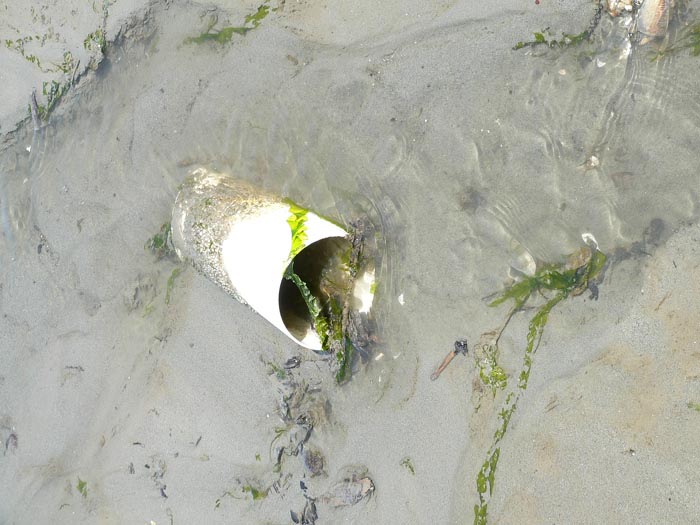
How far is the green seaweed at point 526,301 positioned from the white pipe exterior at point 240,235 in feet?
4.17

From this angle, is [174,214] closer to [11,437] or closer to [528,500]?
[11,437]

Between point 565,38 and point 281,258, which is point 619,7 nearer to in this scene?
point 565,38

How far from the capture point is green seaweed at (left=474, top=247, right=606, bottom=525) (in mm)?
3639

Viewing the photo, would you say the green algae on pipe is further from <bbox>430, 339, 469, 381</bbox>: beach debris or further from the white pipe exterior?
<bbox>430, 339, 469, 381</bbox>: beach debris

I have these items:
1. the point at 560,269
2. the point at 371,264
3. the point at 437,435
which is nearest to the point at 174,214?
the point at 371,264

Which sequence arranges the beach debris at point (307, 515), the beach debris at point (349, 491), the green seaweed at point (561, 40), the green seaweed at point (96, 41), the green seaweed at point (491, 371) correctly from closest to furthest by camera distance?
1. the green seaweed at point (561, 40)
2. the green seaweed at point (491, 371)
3. the beach debris at point (349, 491)
4. the beach debris at point (307, 515)
5. the green seaweed at point (96, 41)

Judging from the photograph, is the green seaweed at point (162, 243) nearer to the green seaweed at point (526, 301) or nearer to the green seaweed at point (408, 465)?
the green seaweed at point (408, 465)

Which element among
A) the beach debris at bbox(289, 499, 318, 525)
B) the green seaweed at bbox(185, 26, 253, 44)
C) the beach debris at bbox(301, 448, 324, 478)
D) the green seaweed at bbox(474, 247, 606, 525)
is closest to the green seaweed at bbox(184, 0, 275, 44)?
the green seaweed at bbox(185, 26, 253, 44)

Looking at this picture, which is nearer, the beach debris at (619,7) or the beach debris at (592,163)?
the beach debris at (619,7)

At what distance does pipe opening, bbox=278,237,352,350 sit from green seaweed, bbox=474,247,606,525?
1113 millimetres

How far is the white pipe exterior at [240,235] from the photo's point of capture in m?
3.55

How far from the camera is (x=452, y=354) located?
3.82 metres

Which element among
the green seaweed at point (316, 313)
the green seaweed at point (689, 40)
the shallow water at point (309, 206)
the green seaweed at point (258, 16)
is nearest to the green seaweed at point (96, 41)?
the shallow water at point (309, 206)

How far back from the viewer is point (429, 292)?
3.85m
